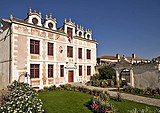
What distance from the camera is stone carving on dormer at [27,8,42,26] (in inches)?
639

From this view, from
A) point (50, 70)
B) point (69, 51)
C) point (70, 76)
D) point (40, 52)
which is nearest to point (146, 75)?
point (70, 76)

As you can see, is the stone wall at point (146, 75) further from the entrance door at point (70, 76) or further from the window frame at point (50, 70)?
the window frame at point (50, 70)

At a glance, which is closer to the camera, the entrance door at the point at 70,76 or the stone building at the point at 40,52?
the stone building at the point at 40,52

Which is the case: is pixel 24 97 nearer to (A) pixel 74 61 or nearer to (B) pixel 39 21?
(B) pixel 39 21

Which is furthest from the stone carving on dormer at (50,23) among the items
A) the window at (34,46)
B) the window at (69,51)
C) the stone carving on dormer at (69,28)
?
the window at (69,51)

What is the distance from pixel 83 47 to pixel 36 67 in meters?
9.09

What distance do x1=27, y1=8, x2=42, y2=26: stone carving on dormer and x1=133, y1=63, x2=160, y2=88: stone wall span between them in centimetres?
1337

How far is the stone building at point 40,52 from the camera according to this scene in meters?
14.8

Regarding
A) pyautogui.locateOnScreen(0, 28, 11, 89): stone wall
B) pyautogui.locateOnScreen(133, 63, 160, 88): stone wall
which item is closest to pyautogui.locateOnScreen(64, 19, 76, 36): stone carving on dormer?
pyautogui.locateOnScreen(0, 28, 11, 89): stone wall

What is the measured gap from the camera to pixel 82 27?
922 inches

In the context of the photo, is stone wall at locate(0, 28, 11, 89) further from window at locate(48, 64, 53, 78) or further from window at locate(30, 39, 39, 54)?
window at locate(48, 64, 53, 78)

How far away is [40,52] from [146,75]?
13105 mm

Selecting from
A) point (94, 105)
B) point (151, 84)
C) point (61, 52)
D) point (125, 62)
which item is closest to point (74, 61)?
point (61, 52)

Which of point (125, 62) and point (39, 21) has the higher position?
point (39, 21)
